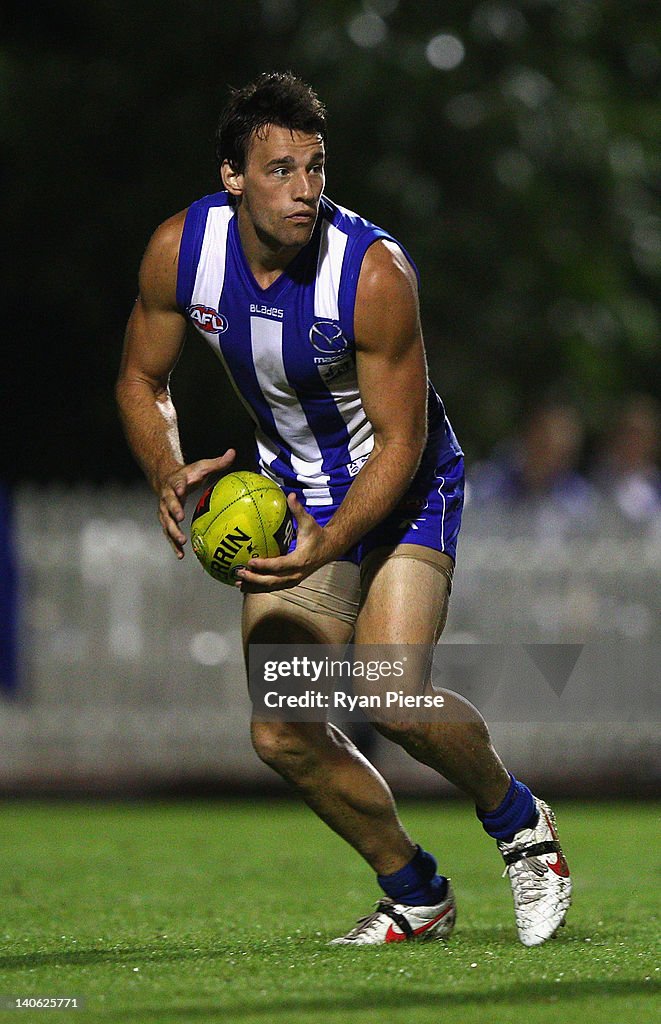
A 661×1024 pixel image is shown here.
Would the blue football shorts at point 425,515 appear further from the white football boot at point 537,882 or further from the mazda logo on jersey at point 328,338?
the white football boot at point 537,882

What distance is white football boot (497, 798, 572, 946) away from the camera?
18.1ft

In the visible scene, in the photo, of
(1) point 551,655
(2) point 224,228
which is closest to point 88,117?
(1) point 551,655

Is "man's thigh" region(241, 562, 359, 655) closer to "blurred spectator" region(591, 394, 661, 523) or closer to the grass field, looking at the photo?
the grass field

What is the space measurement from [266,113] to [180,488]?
121 cm

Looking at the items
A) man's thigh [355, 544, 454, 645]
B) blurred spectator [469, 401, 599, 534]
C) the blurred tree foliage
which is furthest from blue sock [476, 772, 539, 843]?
the blurred tree foliage

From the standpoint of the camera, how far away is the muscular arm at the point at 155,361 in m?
5.62

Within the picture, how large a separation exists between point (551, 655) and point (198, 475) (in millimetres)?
7275

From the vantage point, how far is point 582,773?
12320 mm

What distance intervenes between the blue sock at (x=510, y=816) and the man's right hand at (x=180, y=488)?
135cm

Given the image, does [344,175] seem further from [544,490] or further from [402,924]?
[402,924]

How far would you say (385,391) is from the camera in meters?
5.32

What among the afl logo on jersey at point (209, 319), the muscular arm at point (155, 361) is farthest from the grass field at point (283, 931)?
the afl logo on jersey at point (209, 319)

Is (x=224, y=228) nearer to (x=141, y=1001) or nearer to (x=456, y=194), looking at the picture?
(x=141, y=1001)

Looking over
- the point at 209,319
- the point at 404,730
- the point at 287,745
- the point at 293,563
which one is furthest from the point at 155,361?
the point at 404,730
